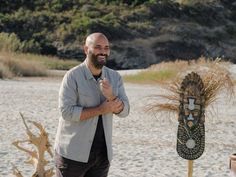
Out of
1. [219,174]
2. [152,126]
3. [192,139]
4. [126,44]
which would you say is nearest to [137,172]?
[219,174]

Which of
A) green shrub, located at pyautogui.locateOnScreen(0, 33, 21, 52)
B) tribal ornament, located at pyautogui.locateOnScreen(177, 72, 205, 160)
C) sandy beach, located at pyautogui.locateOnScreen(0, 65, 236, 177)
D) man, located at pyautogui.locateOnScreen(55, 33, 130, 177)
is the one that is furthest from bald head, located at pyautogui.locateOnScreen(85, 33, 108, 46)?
green shrub, located at pyautogui.locateOnScreen(0, 33, 21, 52)

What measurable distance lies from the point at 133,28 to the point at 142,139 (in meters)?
44.2

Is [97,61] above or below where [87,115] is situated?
above

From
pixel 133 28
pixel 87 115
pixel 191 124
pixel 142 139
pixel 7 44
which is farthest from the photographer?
pixel 133 28

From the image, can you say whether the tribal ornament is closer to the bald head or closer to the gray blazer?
the gray blazer

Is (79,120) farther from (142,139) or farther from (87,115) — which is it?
(142,139)

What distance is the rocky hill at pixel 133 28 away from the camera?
169 feet

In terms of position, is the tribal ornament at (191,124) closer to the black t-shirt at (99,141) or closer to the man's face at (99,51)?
the black t-shirt at (99,141)

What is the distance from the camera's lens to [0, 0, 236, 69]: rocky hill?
51.4 meters

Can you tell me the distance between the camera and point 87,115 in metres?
4.47

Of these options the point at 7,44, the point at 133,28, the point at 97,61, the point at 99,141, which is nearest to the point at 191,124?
the point at 99,141

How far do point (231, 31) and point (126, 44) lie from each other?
1114 centimetres

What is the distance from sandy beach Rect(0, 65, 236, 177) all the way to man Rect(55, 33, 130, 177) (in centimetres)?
323

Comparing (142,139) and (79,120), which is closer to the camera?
(79,120)
